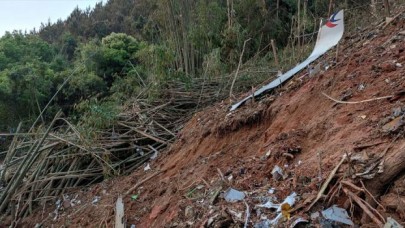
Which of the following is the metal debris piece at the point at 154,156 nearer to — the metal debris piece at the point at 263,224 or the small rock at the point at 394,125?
the metal debris piece at the point at 263,224

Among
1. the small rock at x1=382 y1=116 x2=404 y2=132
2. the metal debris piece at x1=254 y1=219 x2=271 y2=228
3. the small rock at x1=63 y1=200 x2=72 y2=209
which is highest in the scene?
the small rock at x1=382 y1=116 x2=404 y2=132

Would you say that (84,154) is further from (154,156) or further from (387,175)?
(387,175)

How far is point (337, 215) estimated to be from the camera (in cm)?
176

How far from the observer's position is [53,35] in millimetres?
22000

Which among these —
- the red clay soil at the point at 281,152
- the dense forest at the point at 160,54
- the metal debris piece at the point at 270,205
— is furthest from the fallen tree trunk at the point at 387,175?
the dense forest at the point at 160,54

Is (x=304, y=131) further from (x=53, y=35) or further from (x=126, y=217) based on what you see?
(x=53, y=35)

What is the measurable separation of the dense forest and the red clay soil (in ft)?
3.85

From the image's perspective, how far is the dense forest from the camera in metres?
6.38

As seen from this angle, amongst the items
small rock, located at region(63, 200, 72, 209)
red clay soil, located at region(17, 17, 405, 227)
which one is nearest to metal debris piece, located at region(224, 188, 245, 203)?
red clay soil, located at region(17, 17, 405, 227)

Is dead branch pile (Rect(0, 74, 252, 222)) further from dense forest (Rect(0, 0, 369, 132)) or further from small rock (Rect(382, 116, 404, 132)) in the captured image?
small rock (Rect(382, 116, 404, 132))

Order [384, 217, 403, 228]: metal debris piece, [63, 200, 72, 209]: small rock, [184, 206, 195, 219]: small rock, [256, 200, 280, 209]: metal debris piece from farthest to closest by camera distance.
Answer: [63, 200, 72, 209]: small rock < [184, 206, 195, 219]: small rock < [256, 200, 280, 209]: metal debris piece < [384, 217, 403, 228]: metal debris piece

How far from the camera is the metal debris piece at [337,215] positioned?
172cm

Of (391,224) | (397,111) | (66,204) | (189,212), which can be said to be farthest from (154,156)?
(391,224)

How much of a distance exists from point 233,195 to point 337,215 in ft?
2.44
